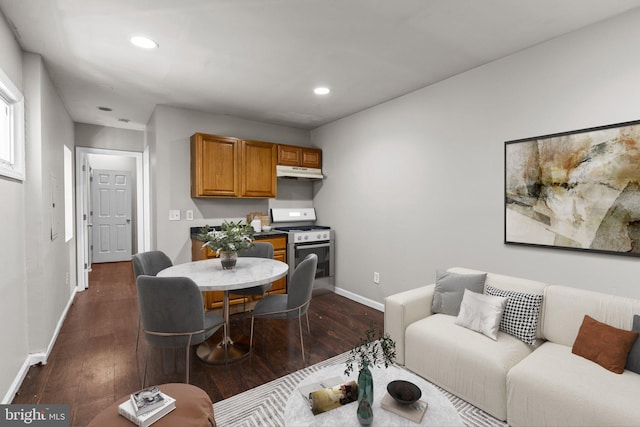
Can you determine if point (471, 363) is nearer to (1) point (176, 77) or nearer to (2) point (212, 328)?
(2) point (212, 328)

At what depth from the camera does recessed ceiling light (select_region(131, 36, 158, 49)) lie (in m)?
2.27

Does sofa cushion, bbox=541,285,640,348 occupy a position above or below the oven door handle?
below

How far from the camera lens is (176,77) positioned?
296 centimetres

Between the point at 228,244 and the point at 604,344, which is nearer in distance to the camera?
the point at 604,344

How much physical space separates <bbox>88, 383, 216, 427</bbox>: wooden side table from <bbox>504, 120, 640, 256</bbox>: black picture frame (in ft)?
8.40

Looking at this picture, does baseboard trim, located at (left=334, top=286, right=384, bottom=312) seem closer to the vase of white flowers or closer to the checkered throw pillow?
the checkered throw pillow

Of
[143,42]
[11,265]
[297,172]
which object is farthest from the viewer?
[297,172]

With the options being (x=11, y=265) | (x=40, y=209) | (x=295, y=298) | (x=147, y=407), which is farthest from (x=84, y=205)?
(x=147, y=407)

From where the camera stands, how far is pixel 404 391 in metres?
1.44

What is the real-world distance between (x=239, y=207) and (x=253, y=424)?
2979 mm

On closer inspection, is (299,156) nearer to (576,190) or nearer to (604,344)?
(576,190)

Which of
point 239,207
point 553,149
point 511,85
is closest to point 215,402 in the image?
point 239,207

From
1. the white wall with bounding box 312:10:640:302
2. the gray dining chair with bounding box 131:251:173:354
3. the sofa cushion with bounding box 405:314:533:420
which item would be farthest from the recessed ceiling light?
the sofa cushion with bounding box 405:314:533:420

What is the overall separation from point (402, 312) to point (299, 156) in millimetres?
2895
